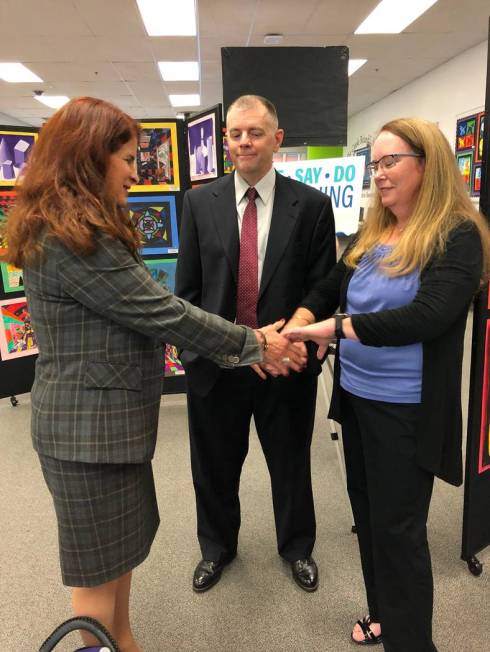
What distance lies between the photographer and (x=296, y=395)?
1.71 meters

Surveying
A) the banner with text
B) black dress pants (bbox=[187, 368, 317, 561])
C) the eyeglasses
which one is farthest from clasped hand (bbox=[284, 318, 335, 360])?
the banner with text

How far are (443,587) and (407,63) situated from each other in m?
7.84

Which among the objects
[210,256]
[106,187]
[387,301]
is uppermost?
[106,187]

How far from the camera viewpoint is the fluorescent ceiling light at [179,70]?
728 cm

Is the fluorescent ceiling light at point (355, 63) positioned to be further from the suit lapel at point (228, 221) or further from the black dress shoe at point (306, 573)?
the black dress shoe at point (306, 573)

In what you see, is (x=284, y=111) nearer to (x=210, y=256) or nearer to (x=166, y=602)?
(x=210, y=256)

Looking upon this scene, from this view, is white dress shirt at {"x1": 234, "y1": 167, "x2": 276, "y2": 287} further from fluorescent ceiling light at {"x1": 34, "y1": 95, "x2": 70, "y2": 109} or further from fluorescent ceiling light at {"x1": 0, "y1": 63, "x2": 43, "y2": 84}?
fluorescent ceiling light at {"x1": 34, "y1": 95, "x2": 70, "y2": 109}

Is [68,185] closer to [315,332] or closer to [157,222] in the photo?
[315,332]

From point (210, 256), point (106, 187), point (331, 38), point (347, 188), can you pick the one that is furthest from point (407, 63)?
point (106, 187)

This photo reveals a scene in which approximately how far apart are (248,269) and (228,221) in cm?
18

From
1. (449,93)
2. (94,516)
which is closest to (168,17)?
(449,93)

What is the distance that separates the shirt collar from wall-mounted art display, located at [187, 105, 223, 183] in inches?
45.2

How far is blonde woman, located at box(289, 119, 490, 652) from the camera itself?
114cm

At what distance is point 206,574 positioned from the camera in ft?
5.95
